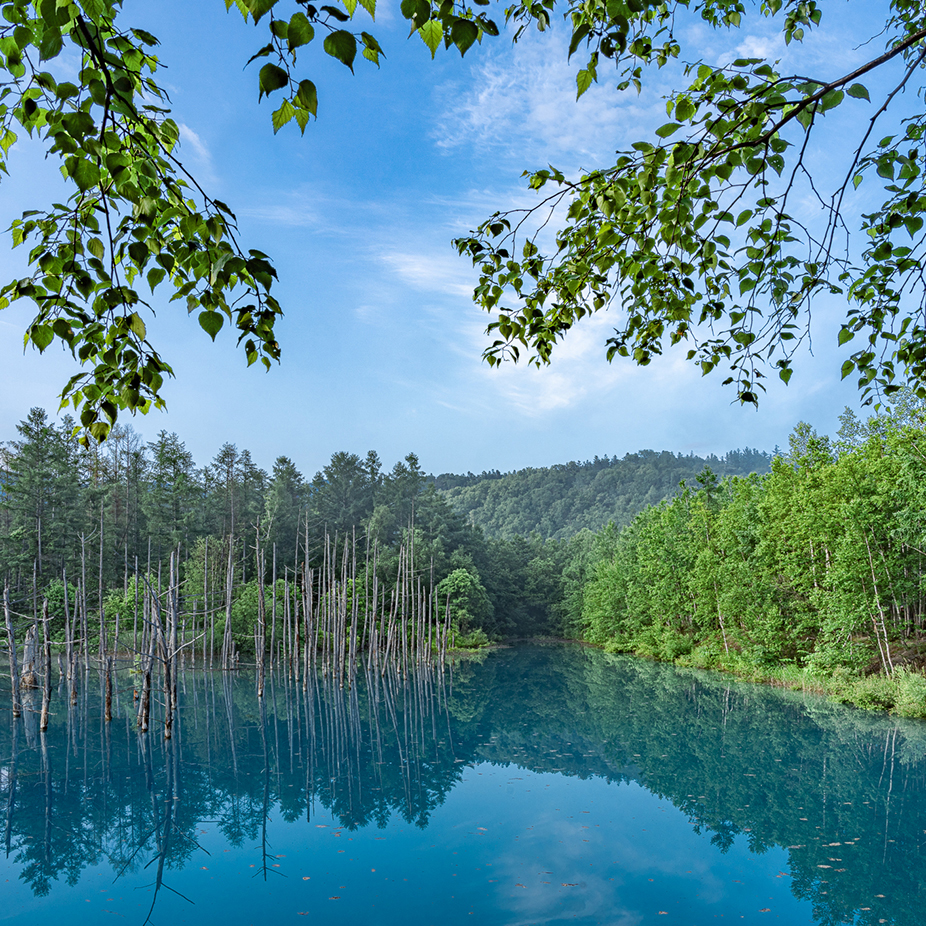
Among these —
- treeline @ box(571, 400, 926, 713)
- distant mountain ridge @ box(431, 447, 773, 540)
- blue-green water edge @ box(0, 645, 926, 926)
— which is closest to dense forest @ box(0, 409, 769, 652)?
blue-green water edge @ box(0, 645, 926, 926)

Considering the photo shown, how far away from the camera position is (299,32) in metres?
1.41

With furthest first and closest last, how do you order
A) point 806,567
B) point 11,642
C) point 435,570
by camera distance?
point 435,570 < point 806,567 < point 11,642

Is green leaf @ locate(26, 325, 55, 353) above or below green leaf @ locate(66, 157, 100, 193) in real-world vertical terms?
below

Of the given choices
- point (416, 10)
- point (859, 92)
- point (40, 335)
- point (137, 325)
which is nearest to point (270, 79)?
point (416, 10)

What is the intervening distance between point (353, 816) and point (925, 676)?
601 inches

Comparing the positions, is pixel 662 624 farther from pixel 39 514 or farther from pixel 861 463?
pixel 39 514

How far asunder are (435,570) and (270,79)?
40.3 metres

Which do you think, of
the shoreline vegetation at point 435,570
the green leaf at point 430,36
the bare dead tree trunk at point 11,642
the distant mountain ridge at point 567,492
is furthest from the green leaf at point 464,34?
the distant mountain ridge at point 567,492

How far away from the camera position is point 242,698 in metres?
21.1

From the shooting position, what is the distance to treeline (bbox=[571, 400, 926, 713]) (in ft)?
60.5

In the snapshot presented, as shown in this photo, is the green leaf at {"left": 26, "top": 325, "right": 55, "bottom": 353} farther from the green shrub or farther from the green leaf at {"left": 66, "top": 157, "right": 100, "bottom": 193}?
the green shrub

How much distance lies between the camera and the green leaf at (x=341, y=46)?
138cm

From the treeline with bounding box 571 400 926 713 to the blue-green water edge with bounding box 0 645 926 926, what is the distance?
2.86 metres

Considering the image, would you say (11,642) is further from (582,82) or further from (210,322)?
(582,82)
